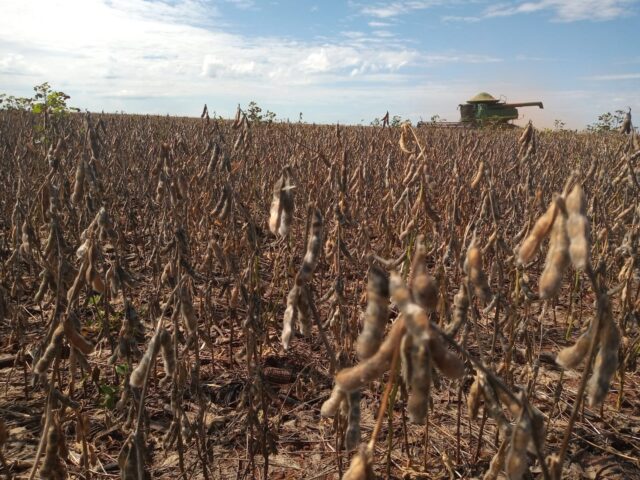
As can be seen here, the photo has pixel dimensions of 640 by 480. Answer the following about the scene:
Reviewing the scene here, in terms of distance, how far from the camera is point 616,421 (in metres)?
2.41

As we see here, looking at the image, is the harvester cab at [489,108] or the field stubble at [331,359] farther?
the harvester cab at [489,108]

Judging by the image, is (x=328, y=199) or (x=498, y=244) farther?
(x=328, y=199)

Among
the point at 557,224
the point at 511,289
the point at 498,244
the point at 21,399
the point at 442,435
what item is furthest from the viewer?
the point at 511,289

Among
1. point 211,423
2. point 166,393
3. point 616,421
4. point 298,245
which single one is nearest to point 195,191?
point 298,245

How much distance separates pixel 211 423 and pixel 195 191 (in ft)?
6.03

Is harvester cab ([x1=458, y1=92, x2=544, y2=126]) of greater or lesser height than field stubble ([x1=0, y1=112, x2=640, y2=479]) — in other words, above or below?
above

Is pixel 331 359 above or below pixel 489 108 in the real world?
below

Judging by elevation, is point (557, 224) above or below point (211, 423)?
above

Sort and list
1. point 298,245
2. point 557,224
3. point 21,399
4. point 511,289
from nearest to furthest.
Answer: point 557,224 → point 21,399 → point 511,289 → point 298,245

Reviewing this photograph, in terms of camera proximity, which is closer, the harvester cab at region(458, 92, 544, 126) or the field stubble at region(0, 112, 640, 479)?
the field stubble at region(0, 112, 640, 479)

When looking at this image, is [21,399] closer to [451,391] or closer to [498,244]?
[451,391]

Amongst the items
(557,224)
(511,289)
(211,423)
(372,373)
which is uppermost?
(557,224)

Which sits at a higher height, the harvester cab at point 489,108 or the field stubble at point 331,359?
the harvester cab at point 489,108

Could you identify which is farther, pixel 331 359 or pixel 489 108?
pixel 489 108
